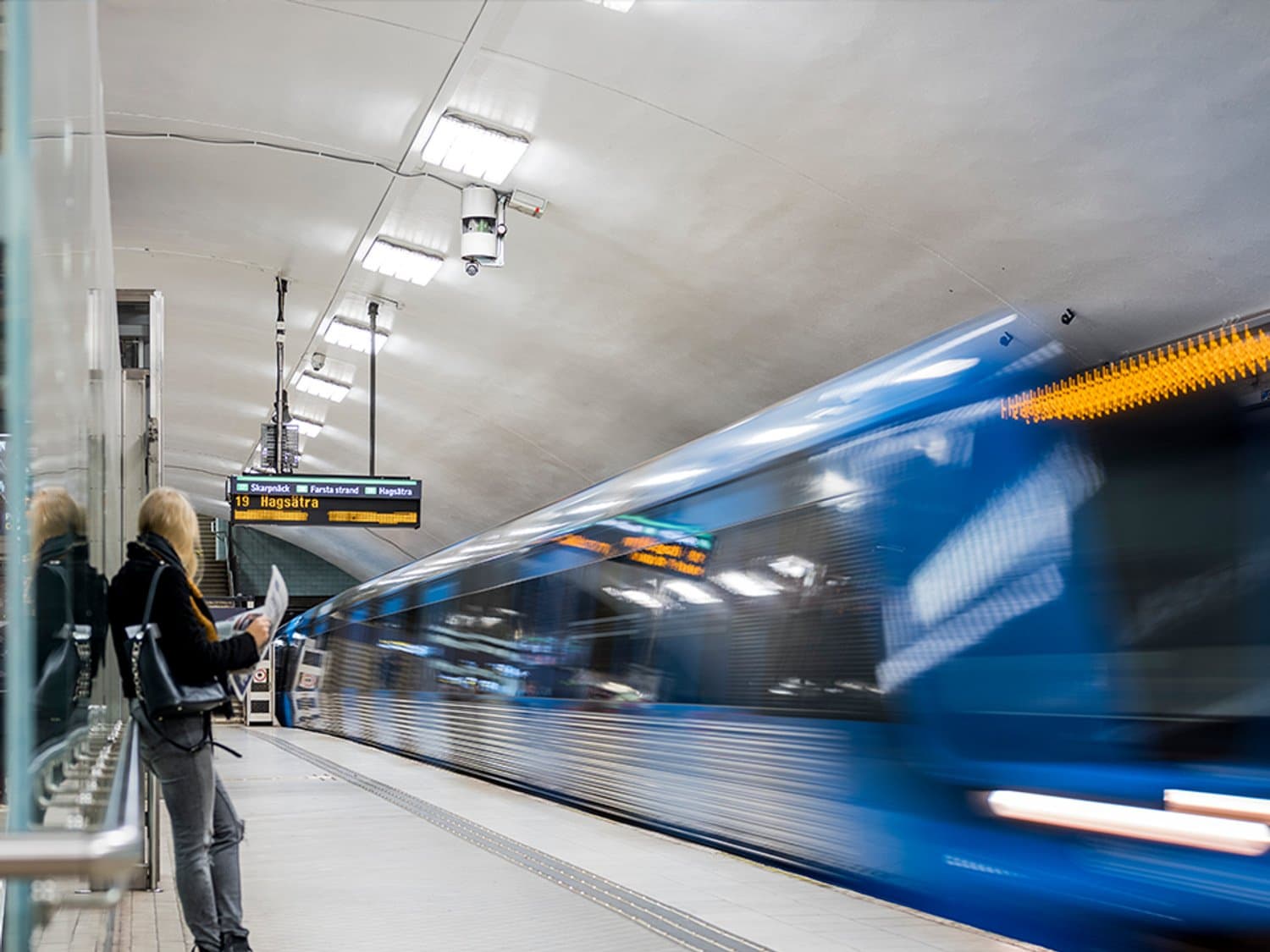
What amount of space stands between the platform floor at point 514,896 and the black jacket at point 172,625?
174cm

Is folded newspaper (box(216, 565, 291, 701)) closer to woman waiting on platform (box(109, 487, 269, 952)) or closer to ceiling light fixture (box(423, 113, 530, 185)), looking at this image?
woman waiting on platform (box(109, 487, 269, 952))

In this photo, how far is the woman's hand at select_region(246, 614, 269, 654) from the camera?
165 inches

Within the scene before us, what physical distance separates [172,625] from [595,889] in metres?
3.03

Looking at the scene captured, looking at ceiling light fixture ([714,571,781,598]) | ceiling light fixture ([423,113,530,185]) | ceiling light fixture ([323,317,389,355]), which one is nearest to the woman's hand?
ceiling light fixture ([714,571,781,598])

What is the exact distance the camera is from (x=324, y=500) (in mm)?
16234

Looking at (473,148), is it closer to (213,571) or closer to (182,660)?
(182,660)

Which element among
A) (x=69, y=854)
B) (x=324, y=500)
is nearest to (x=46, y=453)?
(x=69, y=854)

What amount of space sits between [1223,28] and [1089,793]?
4977 mm

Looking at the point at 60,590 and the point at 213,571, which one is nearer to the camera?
the point at 60,590

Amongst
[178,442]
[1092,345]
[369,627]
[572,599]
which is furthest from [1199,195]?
[178,442]

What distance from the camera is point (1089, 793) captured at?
4.69 meters

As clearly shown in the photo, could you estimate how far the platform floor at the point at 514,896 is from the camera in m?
5.34

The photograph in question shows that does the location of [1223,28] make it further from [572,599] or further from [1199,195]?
[572,599]

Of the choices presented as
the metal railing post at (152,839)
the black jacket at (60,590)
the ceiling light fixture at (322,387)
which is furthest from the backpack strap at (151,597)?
the ceiling light fixture at (322,387)
